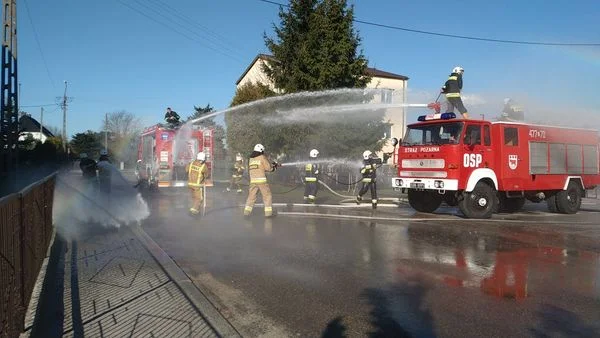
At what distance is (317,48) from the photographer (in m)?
20.4

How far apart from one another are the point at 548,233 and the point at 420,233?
8.61ft

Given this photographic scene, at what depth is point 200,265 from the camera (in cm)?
675

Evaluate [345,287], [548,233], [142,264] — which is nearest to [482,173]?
[548,233]

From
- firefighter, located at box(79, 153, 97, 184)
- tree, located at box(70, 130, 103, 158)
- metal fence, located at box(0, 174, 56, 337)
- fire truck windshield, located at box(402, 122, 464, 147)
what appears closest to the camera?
metal fence, located at box(0, 174, 56, 337)

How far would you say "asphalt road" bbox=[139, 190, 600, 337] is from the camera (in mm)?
4543

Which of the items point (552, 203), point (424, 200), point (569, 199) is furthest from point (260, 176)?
point (569, 199)

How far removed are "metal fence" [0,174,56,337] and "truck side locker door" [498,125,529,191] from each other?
10.4m

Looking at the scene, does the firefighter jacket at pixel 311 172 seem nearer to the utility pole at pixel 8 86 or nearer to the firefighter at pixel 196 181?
the firefighter at pixel 196 181

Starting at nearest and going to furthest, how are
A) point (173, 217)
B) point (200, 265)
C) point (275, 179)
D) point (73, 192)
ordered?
1. point (200, 265)
2. point (173, 217)
3. point (73, 192)
4. point (275, 179)

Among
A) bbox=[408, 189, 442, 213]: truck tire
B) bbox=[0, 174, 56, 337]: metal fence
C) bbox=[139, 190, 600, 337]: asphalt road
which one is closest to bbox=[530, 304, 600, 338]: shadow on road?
bbox=[139, 190, 600, 337]: asphalt road

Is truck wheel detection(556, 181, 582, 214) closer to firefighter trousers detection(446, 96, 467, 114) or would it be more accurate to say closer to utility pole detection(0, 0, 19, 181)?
firefighter trousers detection(446, 96, 467, 114)

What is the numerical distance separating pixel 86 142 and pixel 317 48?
63.1 m

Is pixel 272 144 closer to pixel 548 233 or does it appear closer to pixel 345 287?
pixel 548 233

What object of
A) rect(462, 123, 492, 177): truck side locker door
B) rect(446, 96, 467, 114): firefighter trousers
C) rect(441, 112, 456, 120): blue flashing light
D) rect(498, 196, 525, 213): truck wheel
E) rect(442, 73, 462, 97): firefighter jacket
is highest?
rect(442, 73, 462, 97): firefighter jacket
